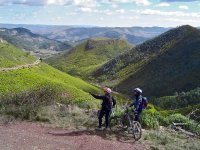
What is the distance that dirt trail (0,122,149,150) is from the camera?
15.6 metres

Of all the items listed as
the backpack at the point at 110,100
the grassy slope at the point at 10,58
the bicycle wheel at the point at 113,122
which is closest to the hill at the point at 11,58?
the grassy slope at the point at 10,58

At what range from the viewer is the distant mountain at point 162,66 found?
411 ft

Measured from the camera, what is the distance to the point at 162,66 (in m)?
151

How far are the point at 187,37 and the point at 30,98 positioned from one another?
159223mm

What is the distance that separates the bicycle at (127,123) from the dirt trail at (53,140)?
664 millimetres

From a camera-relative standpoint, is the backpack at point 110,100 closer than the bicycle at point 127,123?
No

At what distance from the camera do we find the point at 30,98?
21.3 metres

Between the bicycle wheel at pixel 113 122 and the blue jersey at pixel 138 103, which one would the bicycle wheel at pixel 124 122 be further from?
the blue jersey at pixel 138 103

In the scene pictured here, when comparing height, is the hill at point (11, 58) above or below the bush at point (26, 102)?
below

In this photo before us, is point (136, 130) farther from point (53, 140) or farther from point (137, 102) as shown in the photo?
point (53, 140)

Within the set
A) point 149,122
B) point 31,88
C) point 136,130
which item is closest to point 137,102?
point 136,130

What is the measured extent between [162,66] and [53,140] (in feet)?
450

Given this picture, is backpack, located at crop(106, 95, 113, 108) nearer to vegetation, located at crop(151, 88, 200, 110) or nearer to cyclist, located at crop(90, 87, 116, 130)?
cyclist, located at crop(90, 87, 116, 130)

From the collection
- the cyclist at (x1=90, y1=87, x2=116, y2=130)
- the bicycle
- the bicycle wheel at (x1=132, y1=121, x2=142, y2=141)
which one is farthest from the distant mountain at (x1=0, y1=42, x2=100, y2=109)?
the bicycle wheel at (x1=132, y1=121, x2=142, y2=141)
